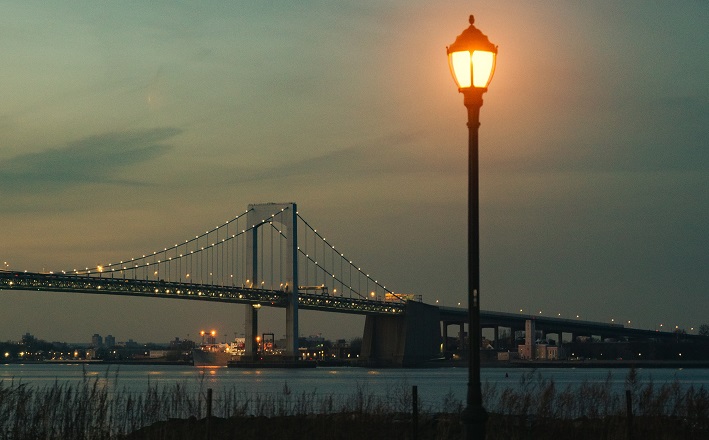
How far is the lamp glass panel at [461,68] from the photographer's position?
32.7 ft

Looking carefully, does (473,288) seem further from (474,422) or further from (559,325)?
(559,325)

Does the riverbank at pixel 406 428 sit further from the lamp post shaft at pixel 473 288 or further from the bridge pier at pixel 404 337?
the bridge pier at pixel 404 337

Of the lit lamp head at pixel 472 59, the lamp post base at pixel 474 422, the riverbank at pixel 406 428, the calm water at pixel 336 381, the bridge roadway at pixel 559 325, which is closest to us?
the lit lamp head at pixel 472 59

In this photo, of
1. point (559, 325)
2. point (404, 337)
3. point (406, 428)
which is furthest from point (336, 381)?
point (559, 325)

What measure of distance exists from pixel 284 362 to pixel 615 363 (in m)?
47.1

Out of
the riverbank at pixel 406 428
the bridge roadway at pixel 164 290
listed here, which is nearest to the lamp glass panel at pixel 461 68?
the riverbank at pixel 406 428

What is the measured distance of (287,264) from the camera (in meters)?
89.8

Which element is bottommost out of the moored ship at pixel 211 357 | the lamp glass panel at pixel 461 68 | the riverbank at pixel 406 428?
the moored ship at pixel 211 357

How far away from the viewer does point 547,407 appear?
17.4 m

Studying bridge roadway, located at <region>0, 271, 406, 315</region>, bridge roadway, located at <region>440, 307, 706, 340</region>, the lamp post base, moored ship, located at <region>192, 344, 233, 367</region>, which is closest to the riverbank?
the lamp post base

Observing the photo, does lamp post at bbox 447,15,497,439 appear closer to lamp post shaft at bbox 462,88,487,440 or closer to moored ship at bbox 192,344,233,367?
lamp post shaft at bbox 462,88,487,440

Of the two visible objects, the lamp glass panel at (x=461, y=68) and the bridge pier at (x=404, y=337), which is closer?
the lamp glass panel at (x=461, y=68)

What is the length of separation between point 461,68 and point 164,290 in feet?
242

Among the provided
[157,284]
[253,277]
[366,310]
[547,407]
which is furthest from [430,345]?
[547,407]
